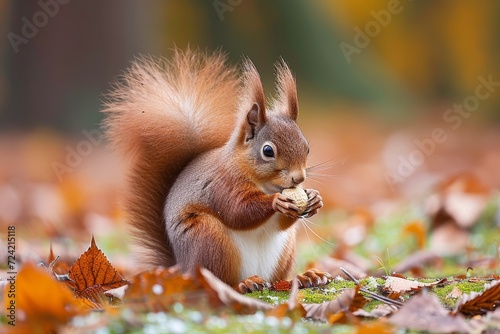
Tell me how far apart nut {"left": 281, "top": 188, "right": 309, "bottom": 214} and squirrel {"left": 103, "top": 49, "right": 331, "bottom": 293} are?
0.02 metres

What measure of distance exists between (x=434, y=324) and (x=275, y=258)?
81cm

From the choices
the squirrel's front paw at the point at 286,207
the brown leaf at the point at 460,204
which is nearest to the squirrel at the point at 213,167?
the squirrel's front paw at the point at 286,207

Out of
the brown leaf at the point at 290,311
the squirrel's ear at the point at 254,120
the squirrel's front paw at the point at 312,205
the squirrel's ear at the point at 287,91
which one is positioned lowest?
the brown leaf at the point at 290,311

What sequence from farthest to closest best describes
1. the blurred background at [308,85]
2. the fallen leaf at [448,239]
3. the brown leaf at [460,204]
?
the blurred background at [308,85] → the brown leaf at [460,204] → the fallen leaf at [448,239]

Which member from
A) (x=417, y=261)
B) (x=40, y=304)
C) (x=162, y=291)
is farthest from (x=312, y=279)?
(x=417, y=261)

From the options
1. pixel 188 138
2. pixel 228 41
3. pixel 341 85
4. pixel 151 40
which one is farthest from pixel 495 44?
pixel 188 138

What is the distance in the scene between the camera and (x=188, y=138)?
2.77 meters

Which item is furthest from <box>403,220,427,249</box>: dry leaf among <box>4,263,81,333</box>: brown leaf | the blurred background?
<box>4,263,81,333</box>: brown leaf

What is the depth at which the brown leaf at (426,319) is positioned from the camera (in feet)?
5.97

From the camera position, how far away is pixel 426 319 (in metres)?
1.87

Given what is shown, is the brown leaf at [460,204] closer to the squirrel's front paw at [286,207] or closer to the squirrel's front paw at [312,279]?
the squirrel's front paw at [312,279]

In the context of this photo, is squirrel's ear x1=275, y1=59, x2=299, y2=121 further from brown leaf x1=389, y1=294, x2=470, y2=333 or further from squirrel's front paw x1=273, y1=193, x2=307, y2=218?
brown leaf x1=389, y1=294, x2=470, y2=333

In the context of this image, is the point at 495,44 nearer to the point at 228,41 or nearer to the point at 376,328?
the point at 228,41

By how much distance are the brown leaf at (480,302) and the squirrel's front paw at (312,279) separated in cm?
52
